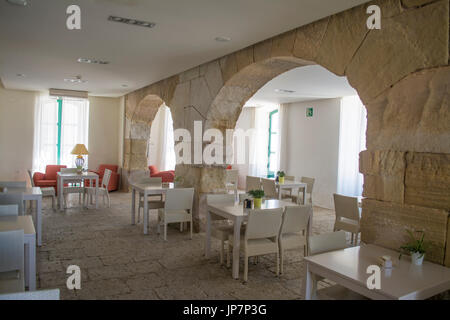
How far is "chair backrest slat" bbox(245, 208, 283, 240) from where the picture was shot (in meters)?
3.35

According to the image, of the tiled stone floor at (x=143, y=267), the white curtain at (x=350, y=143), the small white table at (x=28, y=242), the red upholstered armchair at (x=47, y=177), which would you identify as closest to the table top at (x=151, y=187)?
the tiled stone floor at (x=143, y=267)

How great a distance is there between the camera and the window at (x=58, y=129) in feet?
29.7

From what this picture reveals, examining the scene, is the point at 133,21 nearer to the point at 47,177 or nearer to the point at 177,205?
the point at 177,205

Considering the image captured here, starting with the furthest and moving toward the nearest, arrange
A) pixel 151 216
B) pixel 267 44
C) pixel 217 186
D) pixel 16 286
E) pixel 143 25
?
pixel 151 216 → pixel 217 186 → pixel 267 44 → pixel 143 25 → pixel 16 286

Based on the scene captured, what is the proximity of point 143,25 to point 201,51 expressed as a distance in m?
1.07

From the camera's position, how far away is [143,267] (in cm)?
373

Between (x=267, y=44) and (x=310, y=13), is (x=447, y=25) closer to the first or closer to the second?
(x=310, y=13)

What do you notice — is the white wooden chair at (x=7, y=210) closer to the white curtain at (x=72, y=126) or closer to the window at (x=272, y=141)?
the white curtain at (x=72, y=126)

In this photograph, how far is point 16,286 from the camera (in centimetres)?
228

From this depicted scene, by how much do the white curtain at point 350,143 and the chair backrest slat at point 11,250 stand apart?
21.3ft

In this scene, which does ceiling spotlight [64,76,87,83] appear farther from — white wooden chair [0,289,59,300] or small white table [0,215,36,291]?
white wooden chair [0,289,59,300]

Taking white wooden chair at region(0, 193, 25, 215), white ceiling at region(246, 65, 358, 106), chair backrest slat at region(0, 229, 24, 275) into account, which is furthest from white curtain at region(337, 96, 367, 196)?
chair backrest slat at region(0, 229, 24, 275)

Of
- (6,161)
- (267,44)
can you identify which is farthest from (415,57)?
(6,161)

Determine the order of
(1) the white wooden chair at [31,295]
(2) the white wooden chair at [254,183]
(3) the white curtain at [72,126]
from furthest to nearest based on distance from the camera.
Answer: (3) the white curtain at [72,126] → (2) the white wooden chair at [254,183] → (1) the white wooden chair at [31,295]
